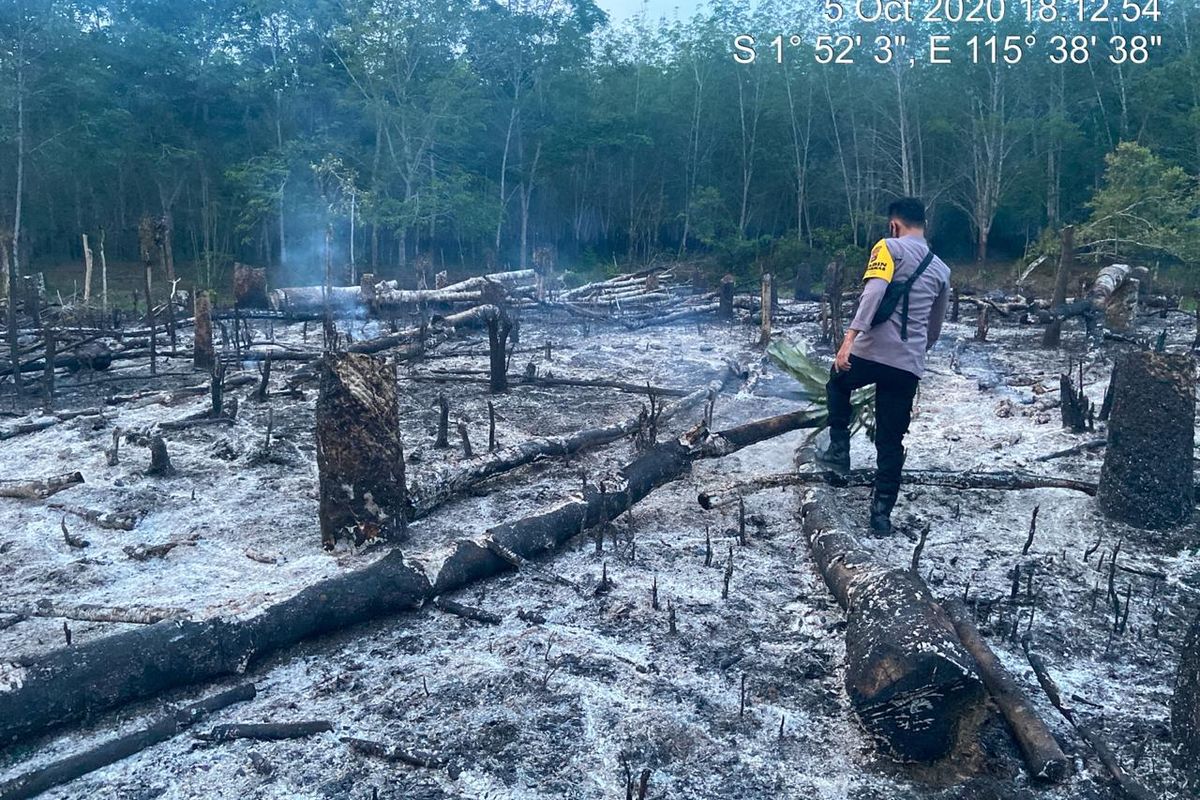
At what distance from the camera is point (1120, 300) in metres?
12.1

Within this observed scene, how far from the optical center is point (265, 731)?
2719 mm

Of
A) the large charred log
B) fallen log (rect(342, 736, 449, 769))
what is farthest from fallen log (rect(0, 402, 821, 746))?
fallen log (rect(342, 736, 449, 769))

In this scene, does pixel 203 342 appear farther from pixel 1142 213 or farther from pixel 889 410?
pixel 1142 213

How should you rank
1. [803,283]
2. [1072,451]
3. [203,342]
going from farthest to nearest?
[803,283] → [203,342] → [1072,451]

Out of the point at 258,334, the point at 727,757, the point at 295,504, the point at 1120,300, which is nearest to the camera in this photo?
the point at 727,757

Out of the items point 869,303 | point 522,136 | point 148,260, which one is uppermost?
point 522,136

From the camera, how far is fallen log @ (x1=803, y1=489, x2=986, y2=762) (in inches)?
98.5

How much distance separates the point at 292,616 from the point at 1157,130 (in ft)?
102

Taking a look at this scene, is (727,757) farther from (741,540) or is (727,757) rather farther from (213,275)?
(213,275)

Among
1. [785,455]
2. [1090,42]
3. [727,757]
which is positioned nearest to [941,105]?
[1090,42]

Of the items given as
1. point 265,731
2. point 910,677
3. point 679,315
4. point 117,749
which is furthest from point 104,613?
point 679,315

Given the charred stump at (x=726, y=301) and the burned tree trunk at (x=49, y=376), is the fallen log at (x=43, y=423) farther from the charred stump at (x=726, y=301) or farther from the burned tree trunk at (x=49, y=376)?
the charred stump at (x=726, y=301)

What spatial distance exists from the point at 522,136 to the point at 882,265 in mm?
26845

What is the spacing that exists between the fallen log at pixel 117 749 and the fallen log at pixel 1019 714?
8.66 feet
